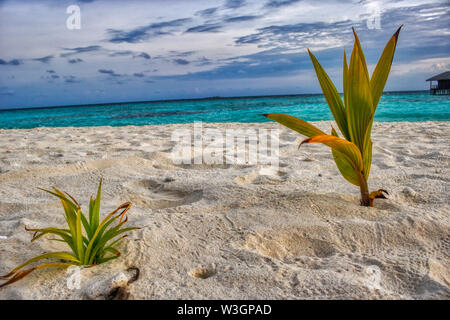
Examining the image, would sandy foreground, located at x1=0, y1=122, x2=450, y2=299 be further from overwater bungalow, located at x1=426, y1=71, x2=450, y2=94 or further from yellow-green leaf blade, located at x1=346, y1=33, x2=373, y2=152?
overwater bungalow, located at x1=426, y1=71, x2=450, y2=94

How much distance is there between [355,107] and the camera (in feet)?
4.48

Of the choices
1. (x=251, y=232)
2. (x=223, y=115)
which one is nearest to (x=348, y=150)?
(x=251, y=232)

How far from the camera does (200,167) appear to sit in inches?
101

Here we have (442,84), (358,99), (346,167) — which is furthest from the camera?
(442,84)

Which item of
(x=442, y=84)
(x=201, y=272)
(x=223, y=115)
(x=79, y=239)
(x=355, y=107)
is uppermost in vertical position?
(x=442, y=84)

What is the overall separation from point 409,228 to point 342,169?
15.6 inches

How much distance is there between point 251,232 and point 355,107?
72 cm

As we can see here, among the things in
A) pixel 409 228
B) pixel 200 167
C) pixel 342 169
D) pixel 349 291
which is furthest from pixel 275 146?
pixel 349 291

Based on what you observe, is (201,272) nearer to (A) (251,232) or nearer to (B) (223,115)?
(A) (251,232)

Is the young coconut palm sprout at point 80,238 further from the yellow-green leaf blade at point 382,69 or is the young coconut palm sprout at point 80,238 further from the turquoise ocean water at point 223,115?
the turquoise ocean water at point 223,115

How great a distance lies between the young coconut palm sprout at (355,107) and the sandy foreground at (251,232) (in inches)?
11.6

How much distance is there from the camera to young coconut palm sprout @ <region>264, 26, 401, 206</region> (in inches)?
50.4

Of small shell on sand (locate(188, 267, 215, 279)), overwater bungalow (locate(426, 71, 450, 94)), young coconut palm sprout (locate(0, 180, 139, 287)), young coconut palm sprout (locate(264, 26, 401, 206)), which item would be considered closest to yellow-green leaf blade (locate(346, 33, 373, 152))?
young coconut palm sprout (locate(264, 26, 401, 206))
